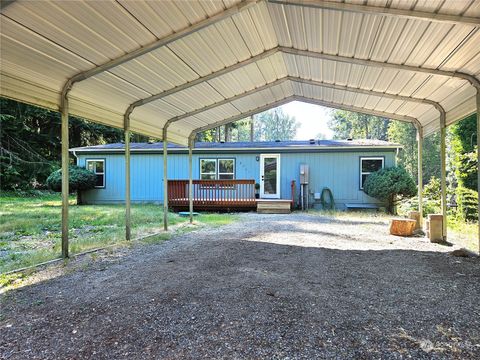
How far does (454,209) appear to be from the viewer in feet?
35.5

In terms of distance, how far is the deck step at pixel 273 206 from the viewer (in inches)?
484

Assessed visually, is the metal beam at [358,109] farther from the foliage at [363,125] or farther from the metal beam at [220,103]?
the foliage at [363,125]

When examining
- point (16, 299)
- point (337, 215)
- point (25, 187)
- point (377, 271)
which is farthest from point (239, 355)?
point (25, 187)

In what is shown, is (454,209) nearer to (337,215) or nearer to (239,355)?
(337,215)

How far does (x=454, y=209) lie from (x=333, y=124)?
30995 millimetres

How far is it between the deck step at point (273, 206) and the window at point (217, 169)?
2.55 metres

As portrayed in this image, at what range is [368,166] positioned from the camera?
44.1 feet

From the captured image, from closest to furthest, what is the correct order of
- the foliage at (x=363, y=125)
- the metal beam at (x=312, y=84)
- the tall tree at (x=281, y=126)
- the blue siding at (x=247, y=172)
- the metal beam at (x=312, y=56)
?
1. the metal beam at (x=312, y=56)
2. the metal beam at (x=312, y=84)
3. the blue siding at (x=247, y=172)
4. the foliage at (x=363, y=125)
5. the tall tree at (x=281, y=126)

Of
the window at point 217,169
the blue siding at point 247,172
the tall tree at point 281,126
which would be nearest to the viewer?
the blue siding at point 247,172

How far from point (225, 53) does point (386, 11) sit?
8.85 ft

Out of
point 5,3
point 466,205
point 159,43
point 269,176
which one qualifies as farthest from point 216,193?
point 5,3

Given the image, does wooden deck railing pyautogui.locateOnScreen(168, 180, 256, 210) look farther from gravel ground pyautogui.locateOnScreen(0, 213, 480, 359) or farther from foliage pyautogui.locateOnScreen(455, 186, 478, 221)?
gravel ground pyautogui.locateOnScreen(0, 213, 480, 359)

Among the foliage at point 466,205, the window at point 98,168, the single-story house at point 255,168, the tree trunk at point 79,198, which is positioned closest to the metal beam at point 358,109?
the foliage at point 466,205

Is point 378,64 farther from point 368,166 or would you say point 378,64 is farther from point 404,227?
point 368,166
